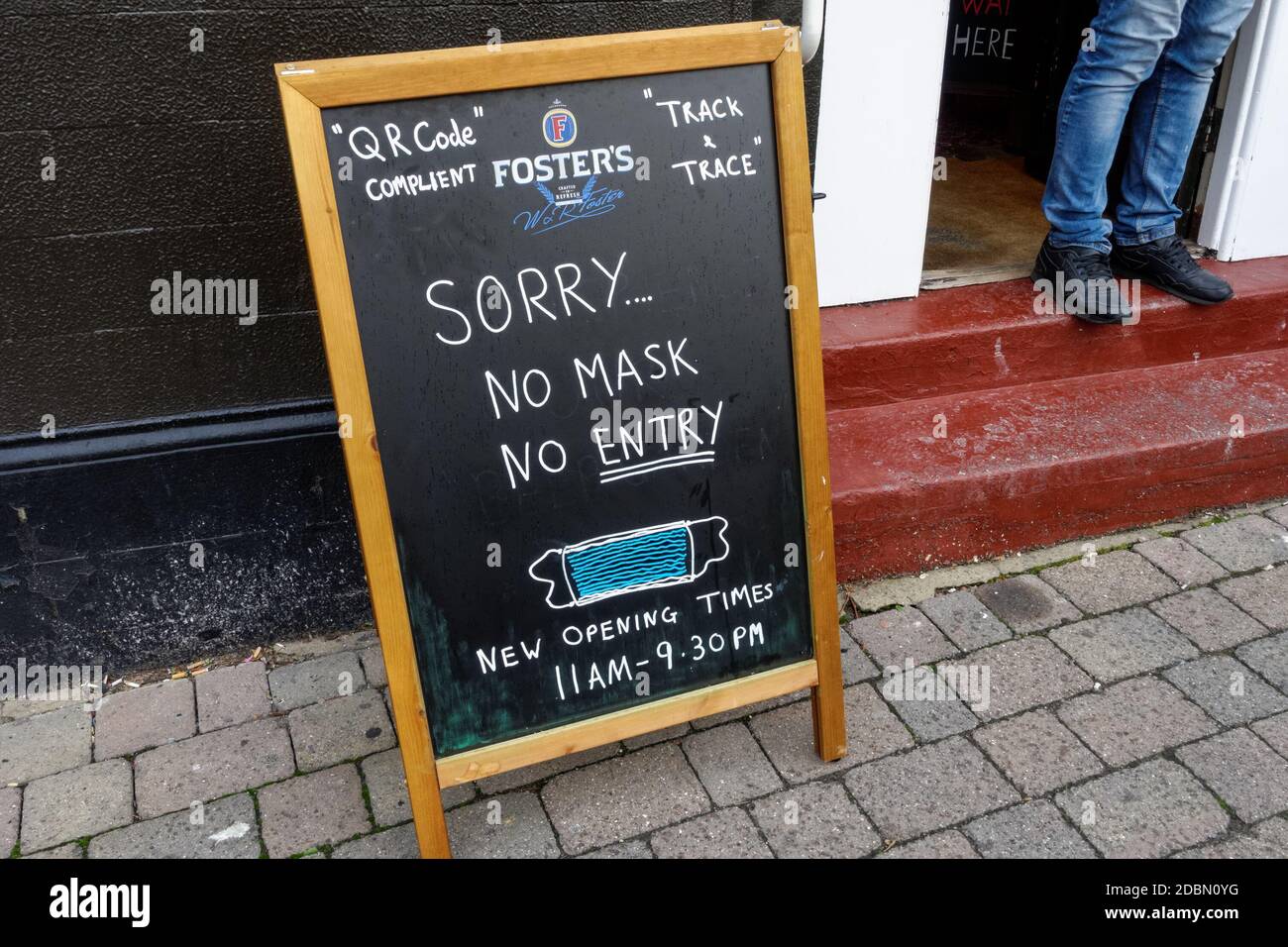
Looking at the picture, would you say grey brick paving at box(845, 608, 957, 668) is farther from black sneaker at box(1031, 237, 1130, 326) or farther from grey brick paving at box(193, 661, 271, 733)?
grey brick paving at box(193, 661, 271, 733)

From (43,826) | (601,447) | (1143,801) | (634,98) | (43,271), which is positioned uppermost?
(634,98)

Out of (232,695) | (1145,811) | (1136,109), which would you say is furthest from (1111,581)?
(232,695)

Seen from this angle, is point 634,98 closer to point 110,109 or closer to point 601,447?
point 601,447

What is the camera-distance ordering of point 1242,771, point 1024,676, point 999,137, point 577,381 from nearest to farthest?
1. point 577,381
2. point 1242,771
3. point 1024,676
4. point 999,137

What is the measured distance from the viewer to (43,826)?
2.71 meters

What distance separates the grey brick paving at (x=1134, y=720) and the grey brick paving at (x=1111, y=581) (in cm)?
37

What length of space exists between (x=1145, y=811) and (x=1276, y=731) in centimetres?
51

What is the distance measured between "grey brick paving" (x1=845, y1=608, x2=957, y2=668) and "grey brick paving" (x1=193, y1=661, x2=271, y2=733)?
1689 millimetres

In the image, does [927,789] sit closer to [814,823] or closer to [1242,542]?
[814,823]

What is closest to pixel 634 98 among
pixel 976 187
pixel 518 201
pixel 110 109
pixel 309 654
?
pixel 518 201

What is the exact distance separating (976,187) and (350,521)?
353cm

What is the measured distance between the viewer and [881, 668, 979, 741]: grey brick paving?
115 inches

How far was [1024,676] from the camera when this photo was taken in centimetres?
311

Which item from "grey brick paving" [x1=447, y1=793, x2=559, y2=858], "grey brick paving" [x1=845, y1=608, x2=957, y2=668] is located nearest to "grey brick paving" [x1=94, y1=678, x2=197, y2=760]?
"grey brick paving" [x1=447, y1=793, x2=559, y2=858]
